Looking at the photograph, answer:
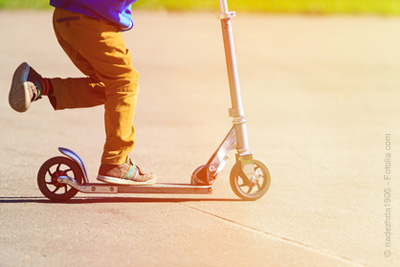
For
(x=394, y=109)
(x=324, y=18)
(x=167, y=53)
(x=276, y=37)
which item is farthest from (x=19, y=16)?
(x=394, y=109)

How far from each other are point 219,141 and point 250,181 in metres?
2.17

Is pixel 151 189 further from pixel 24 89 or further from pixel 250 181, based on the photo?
pixel 24 89

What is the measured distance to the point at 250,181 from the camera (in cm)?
536

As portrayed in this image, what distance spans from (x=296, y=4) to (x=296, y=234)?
1214 cm

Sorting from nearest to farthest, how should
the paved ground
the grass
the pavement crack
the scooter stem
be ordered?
the pavement crack < the paved ground < the scooter stem < the grass

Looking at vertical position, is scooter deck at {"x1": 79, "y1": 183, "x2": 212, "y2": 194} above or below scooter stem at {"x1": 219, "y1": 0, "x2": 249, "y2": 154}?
below

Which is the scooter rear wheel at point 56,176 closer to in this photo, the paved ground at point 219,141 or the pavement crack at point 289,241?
the paved ground at point 219,141

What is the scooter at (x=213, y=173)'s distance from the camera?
518cm

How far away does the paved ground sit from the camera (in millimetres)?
4480

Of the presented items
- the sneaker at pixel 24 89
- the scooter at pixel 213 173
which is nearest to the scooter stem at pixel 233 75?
the scooter at pixel 213 173

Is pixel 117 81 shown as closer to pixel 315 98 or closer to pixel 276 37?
pixel 315 98

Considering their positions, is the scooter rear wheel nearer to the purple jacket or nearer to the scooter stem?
the purple jacket

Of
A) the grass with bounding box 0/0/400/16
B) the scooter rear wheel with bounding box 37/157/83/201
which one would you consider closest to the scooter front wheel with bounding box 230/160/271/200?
the scooter rear wheel with bounding box 37/157/83/201

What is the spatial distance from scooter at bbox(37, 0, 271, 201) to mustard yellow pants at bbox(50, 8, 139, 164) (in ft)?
0.71
